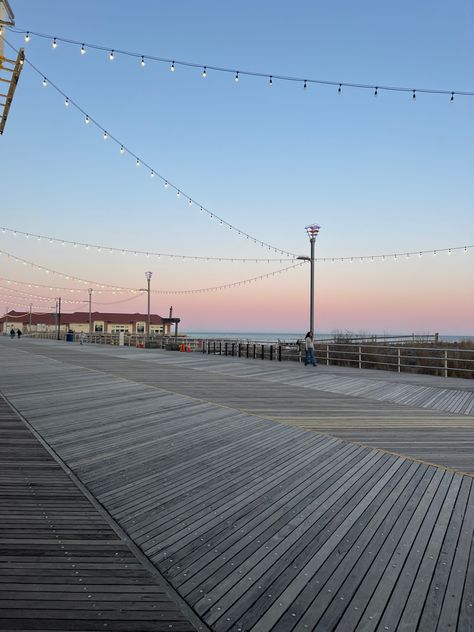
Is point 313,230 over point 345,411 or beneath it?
over

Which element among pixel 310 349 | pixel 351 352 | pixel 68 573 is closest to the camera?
pixel 68 573

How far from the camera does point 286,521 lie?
301 cm

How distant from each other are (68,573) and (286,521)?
1.42m

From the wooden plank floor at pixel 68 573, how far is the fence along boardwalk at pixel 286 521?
0.16 m

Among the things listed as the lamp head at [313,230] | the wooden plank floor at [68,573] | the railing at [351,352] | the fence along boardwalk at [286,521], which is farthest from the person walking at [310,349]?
the wooden plank floor at [68,573]

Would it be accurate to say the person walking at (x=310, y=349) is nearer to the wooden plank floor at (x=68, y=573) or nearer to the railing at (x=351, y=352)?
the railing at (x=351, y=352)

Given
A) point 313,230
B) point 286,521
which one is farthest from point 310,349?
point 286,521

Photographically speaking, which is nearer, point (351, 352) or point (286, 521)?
point (286, 521)

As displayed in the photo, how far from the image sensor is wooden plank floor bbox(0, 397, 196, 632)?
6.43 ft

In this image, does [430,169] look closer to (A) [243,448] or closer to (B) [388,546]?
(A) [243,448]

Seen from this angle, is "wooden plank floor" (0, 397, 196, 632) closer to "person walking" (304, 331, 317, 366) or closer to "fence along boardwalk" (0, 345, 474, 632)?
"fence along boardwalk" (0, 345, 474, 632)

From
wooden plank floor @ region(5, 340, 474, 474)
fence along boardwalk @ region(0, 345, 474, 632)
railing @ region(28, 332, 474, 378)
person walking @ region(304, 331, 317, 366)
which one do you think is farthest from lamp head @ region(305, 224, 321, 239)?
fence along boardwalk @ region(0, 345, 474, 632)

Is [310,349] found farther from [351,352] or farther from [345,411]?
[345,411]

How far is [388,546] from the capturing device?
266 centimetres
